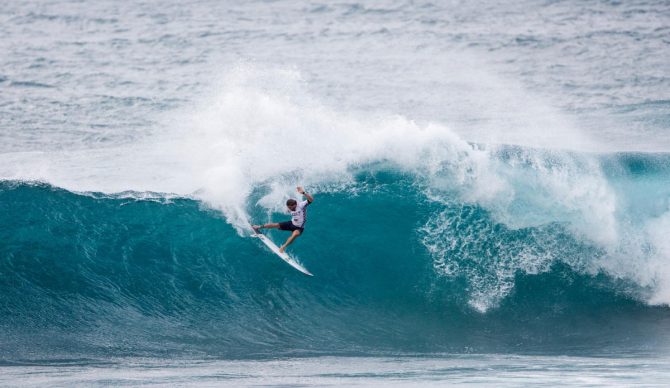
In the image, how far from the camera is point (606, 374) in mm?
10305

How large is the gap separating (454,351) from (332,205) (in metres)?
3.83

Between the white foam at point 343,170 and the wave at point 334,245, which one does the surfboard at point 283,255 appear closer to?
the wave at point 334,245

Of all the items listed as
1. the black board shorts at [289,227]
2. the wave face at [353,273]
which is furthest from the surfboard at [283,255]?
the black board shorts at [289,227]

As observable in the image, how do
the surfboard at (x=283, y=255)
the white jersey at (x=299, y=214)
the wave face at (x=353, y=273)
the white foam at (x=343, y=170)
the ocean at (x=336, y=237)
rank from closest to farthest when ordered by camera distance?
the ocean at (x=336, y=237)
the white jersey at (x=299, y=214)
the wave face at (x=353, y=273)
the surfboard at (x=283, y=255)
the white foam at (x=343, y=170)

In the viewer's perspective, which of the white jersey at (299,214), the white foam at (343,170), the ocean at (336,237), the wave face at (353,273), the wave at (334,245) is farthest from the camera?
the white foam at (343,170)

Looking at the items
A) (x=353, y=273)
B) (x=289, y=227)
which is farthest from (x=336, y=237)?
(x=289, y=227)

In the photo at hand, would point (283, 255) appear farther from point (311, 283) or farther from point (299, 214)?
point (299, 214)

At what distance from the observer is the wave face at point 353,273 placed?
12.2 m

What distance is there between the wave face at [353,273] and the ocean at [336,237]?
3 cm

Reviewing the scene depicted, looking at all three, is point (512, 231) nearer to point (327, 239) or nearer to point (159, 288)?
point (327, 239)

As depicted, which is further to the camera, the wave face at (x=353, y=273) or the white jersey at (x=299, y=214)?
the wave face at (x=353, y=273)

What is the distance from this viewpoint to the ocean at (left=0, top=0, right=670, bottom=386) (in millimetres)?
11555

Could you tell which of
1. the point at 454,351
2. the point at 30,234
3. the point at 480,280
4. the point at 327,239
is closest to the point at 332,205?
Result: the point at 327,239

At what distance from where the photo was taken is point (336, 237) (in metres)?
14.5
